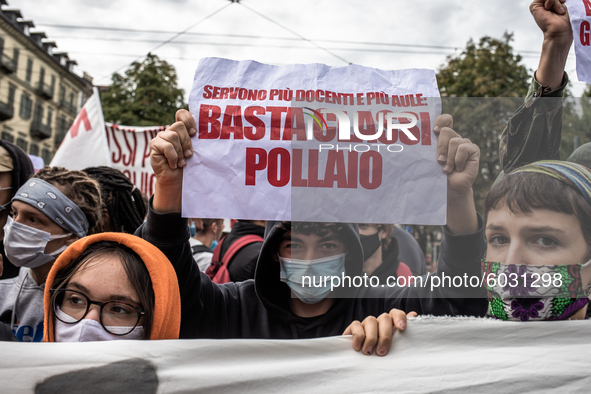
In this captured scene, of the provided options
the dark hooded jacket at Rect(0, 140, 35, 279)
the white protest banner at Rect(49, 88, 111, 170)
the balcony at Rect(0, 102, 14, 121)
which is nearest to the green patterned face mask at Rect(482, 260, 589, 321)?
the dark hooded jacket at Rect(0, 140, 35, 279)

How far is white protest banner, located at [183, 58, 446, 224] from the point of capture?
1.44 meters

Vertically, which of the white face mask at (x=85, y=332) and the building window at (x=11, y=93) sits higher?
the building window at (x=11, y=93)

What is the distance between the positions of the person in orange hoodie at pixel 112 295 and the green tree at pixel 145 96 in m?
19.7

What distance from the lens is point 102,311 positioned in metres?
1.48

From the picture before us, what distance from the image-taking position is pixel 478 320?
138 centimetres

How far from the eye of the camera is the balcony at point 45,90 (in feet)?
148

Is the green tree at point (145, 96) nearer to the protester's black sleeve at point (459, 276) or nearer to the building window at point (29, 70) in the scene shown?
the protester's black sleeve at point (459, 276)

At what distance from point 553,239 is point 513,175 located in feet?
0.72

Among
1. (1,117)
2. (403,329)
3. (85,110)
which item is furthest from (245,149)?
(1,117)

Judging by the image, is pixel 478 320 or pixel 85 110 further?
pixel 85 110

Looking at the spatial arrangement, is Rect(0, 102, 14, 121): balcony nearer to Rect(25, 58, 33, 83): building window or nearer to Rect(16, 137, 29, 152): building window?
Rect(16, 137, 29, 152): building window

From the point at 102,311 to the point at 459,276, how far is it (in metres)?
1.14

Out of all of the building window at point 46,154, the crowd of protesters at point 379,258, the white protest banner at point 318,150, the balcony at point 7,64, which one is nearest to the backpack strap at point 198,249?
the crowd of protesters at point 379,258

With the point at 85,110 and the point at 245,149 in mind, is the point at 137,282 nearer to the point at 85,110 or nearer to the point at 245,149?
the point at 245,149
